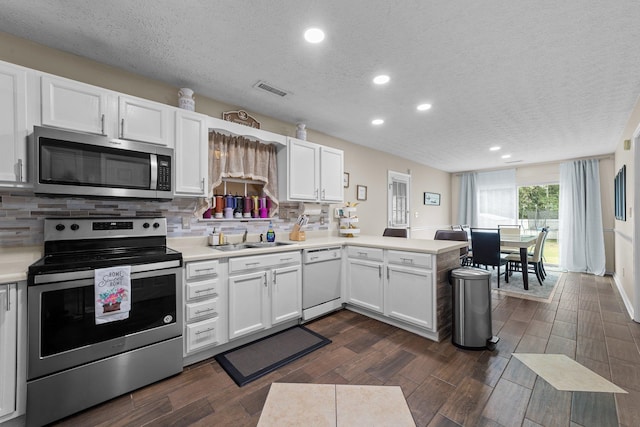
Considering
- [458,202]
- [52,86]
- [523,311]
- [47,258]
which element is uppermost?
[52,86]

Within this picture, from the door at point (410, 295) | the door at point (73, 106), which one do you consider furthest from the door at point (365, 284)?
the door at point (73, 106)

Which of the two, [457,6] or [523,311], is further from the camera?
[523,311]

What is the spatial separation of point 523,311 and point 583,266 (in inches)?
140

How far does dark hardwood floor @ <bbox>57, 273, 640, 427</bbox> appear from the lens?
5.18 ft

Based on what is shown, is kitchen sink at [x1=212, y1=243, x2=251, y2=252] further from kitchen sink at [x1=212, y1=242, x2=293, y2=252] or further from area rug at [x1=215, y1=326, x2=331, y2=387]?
area rug at [x1=215, y1=326, x2=331, y2=387]

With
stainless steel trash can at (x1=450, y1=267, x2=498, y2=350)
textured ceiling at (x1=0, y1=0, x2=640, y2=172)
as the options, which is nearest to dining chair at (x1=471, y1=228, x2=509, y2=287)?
textured ceiling at (x1=0, y1=0, x2=640, y2=172)

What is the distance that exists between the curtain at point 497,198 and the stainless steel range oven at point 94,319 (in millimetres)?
7410

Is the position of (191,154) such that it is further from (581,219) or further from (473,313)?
(581,219)

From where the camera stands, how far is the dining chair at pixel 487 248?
4.20 metres

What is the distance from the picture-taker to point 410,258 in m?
2.63

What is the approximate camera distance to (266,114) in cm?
335

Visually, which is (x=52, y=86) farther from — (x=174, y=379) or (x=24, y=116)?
(x=174, y=379)

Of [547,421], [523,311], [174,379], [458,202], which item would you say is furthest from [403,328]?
[458,202]

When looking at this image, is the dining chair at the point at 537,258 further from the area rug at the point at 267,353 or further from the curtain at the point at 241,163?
the curtain at the point at 241,163
